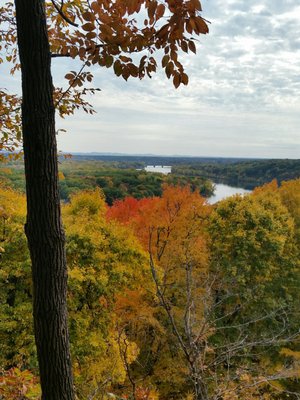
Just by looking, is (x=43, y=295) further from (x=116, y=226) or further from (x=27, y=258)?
(x=116, y=226)

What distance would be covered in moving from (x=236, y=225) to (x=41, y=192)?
55.3 feet

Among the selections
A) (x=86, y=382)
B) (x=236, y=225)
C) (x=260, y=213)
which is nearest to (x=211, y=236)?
(x=236, y=225)

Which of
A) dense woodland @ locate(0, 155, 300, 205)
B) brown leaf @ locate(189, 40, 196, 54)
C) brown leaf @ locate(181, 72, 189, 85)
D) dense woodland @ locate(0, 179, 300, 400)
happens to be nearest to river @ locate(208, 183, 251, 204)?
dense woodland @ locate(0, 155, 300, 205)

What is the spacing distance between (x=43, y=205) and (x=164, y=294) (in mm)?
5532

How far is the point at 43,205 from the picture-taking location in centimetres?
230

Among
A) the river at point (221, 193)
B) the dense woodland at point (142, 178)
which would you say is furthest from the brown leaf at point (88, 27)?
the river at point (221, 193)

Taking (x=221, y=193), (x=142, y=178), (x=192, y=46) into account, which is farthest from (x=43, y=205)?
(x=221, y=193)

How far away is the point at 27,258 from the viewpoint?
430 inches

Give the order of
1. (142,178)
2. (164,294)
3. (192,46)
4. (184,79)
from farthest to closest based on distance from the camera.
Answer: (142,178)
(164,294)
(184,79)
(192,46)

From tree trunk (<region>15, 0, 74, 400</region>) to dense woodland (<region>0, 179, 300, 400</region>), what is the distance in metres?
1.63

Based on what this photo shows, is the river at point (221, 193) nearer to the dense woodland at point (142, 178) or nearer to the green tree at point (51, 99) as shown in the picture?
the dense woodland at point (142, 178)

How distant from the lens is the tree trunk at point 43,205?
2.16 m

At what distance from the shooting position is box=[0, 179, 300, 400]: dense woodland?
9344mm

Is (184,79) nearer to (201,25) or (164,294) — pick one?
(201,25)
